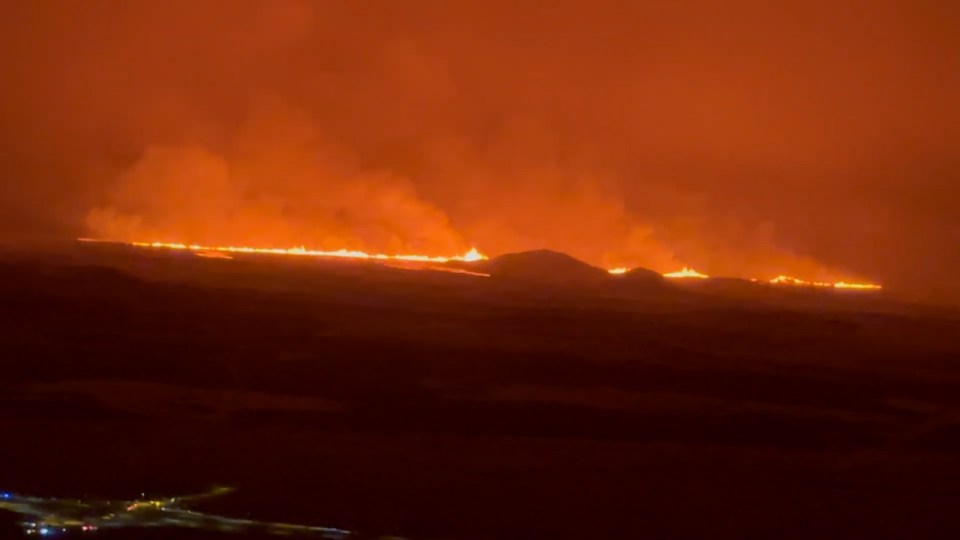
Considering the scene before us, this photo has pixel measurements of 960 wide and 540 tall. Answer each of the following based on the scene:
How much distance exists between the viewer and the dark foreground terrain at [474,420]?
1429 centimetres

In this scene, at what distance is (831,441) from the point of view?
68.1ft

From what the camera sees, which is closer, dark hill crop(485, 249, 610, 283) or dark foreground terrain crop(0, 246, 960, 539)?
dark foreground terrain crop(0, 246, 960, 539)

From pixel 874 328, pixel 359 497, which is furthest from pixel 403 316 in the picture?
pixel 359 497

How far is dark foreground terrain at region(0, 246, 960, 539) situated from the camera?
46.9 ft

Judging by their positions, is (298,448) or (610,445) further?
(610,445)

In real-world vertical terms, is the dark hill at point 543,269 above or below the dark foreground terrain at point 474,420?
above

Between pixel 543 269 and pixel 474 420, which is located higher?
pixel 543 269

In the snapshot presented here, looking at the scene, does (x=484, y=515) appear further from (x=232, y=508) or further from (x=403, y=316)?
(x=403, y=316)

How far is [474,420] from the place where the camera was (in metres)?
20.5

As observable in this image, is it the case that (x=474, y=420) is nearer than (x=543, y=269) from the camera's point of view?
Yes

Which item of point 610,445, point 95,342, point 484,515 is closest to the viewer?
point 484,515

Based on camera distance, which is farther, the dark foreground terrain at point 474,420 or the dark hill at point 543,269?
the dark hill at point 543,269

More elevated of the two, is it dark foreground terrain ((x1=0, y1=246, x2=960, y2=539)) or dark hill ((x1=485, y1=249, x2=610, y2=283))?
dark hill ((x1=485, y1=249, x2=610, y2=283))

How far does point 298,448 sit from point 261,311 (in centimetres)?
2451
